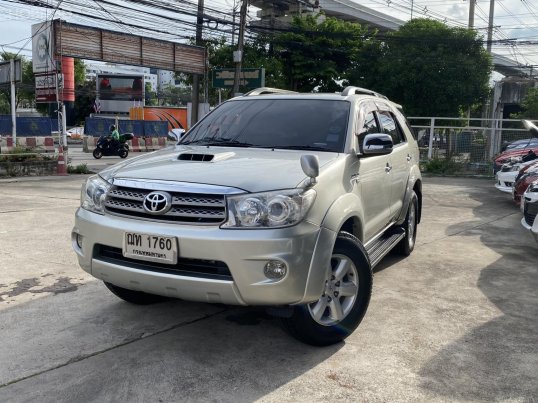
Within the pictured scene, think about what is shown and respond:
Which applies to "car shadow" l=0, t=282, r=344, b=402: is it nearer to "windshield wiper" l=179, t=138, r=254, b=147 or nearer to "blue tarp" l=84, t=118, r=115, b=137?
"windshield wiper" l=179, t=138, r=254, b=147

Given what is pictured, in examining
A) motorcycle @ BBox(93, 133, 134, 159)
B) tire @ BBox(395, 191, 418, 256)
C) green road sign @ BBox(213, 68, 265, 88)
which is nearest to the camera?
tire @ BBox(395, 191, 418, 256)

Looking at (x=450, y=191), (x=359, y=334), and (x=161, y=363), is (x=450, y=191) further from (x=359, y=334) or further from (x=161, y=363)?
(x=161, y=363)

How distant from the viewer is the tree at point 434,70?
27.4m

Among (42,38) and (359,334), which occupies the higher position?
(42,38)

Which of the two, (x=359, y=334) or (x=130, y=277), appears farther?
(x=359, y=334)

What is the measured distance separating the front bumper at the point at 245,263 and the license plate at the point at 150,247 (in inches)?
1.3

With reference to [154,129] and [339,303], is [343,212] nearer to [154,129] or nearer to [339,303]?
[339,303]

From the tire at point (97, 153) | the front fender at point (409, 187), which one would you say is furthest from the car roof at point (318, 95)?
the tire at point (97, 153)

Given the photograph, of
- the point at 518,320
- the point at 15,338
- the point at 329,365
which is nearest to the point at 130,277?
the point at 15,338

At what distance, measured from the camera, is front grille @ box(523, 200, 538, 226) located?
18.8ft

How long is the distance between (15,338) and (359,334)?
7.60ft

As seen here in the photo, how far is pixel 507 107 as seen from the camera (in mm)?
38344

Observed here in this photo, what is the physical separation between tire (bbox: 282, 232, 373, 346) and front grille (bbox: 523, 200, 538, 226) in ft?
10.5

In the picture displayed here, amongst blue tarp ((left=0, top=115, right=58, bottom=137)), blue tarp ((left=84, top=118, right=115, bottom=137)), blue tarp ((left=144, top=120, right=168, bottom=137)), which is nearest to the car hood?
blue tarp ((left=0, top=115, right=58, bottom=137))
